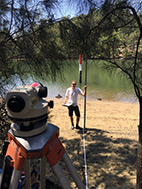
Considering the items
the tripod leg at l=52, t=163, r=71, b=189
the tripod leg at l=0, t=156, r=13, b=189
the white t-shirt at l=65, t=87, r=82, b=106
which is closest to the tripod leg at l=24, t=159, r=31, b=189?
the tripod leg at l=0, t=156, r=13, b=189

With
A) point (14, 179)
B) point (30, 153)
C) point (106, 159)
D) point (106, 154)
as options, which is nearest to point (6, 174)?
point (14, 179)

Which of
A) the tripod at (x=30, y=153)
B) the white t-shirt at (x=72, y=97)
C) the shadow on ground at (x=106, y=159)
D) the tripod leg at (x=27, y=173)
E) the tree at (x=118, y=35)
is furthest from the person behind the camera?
the white t-shirt at (x=72, y=97)

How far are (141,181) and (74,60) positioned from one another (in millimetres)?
1666

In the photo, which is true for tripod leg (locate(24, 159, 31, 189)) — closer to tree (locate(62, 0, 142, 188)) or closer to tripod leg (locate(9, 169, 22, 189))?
tripod leg (locate(9, 169, 22, 189))

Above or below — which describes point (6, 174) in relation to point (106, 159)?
above

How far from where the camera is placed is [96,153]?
3078mm

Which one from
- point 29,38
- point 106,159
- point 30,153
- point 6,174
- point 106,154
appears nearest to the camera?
point 30,153

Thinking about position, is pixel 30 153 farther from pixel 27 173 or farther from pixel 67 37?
pixel 67 37

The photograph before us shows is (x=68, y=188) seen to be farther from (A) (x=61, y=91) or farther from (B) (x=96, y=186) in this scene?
(A) (x=61, y=91)

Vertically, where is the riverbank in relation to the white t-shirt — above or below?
below

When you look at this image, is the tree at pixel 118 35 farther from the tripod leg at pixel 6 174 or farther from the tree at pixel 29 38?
the tripod leg at pixel 6 174

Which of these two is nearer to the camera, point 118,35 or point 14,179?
point 14,179

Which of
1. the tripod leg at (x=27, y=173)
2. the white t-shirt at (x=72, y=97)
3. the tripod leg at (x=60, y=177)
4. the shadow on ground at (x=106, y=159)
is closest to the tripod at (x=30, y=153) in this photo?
the tripod leg at (x=60, y=177)

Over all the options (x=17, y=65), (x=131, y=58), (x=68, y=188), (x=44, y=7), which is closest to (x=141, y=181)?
(x=68, y=188)
